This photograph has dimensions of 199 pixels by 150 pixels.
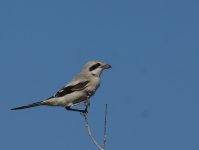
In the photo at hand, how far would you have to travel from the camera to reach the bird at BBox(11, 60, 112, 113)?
827cm

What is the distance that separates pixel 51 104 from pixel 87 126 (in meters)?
2.96

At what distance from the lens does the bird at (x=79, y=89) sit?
8.27m

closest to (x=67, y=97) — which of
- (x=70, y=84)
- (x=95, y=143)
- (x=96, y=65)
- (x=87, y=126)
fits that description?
(x=70, y=84)

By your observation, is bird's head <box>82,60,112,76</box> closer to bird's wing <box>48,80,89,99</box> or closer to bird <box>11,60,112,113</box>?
bird <box>11,60,112,113</box>

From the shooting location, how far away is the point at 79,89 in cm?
827

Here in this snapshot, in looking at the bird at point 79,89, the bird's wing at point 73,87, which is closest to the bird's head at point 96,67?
the bird at point 79,89

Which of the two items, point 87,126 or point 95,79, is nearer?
point 87,126

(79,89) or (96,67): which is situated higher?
(96,67)

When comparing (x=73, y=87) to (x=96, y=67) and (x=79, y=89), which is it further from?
(x=96, y=67)

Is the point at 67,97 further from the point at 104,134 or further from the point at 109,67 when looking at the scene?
the point at 104,134

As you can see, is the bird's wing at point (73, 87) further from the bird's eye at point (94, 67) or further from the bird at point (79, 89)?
the bird's eye at point (94, 67)

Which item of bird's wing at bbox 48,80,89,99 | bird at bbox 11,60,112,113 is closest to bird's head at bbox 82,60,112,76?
bird at bbox 11,60,112,113

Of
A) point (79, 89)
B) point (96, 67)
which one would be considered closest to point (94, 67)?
point (96, 67)

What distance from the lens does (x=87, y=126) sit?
18.1 ft
